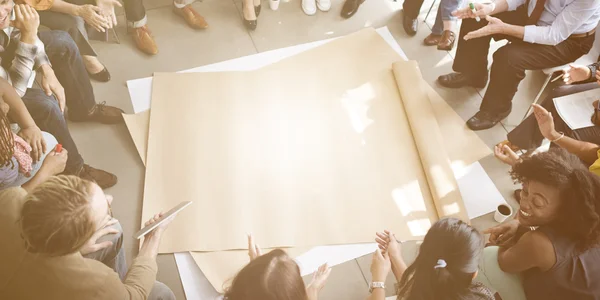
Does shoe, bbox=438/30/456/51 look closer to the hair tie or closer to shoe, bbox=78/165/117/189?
the hair tie

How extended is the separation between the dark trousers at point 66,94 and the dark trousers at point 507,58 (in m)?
2.27

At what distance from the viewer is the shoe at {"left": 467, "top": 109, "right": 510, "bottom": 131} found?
10.2ft

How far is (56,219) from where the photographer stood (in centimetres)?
156

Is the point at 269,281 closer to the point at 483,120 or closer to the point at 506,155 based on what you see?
the point at 506,155

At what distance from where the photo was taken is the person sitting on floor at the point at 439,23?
3361 mm

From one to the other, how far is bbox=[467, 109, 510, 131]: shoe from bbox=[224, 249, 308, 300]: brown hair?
1.82 meters

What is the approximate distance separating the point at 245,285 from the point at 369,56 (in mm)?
2179

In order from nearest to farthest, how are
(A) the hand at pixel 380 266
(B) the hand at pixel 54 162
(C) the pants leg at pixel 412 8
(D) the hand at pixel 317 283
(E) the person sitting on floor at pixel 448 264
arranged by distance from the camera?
(E) the person sitting on floor at pixel 448 264, (D) the hand at pixel 317 283, (A) the hand at pixel 380 266, (B) the hand at pixel 54 162, (C) the pants leg at pixel 412 8

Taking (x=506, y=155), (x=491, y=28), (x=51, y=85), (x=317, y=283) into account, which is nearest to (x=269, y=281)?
(x=317, y=283)

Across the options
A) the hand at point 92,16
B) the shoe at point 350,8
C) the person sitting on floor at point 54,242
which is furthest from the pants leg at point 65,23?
the shoe at point 350,8

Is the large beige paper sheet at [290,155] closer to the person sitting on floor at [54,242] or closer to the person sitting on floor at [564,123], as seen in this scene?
the person sitting on floor at [564,123]

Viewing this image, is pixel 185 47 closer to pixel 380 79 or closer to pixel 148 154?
pixel 148 154

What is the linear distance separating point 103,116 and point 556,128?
251 cm

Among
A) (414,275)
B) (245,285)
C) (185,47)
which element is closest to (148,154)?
(185,47)
